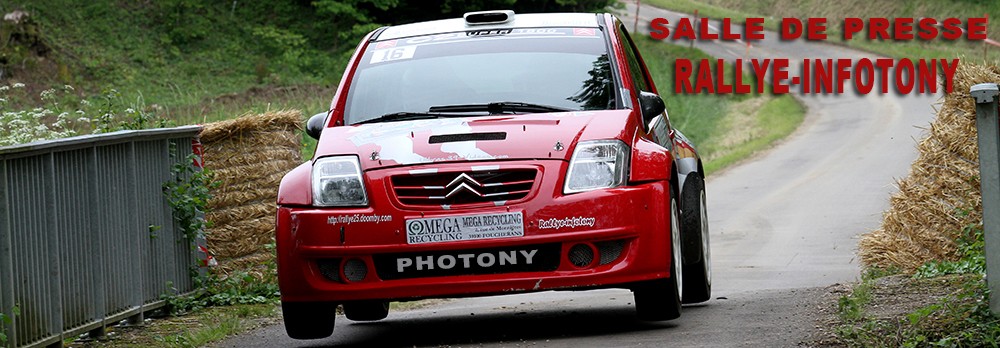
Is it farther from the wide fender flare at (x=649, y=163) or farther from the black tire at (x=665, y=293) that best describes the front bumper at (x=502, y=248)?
the black tire at (x=665, y=293)

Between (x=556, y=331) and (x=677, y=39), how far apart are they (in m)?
48.0

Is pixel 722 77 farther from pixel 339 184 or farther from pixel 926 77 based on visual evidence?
pixel 339 184

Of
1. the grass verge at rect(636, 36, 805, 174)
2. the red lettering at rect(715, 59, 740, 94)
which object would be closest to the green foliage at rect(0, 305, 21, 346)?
the grass verge at rect(636, 36, 805, 174)

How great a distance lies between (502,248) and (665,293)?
967 mm

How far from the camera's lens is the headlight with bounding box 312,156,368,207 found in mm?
7711

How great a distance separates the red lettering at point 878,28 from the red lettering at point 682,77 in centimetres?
1290

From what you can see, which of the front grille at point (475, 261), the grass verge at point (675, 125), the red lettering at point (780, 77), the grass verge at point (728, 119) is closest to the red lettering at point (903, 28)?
the grass verge at point (675, 125)

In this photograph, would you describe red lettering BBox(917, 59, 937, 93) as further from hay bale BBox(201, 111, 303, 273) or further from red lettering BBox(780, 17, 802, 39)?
hay bale BBox(201, 111, 303, 273)

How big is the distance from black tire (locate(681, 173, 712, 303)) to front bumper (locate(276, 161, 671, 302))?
1.13 m

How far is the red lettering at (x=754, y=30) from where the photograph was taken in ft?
193

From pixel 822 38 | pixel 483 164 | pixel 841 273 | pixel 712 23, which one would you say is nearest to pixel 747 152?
pixel 841 273

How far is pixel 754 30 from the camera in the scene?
196 ft

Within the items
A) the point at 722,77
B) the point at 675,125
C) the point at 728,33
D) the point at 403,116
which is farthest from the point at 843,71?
the point at 403,116

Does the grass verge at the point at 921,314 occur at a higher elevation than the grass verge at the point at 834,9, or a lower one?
lower
